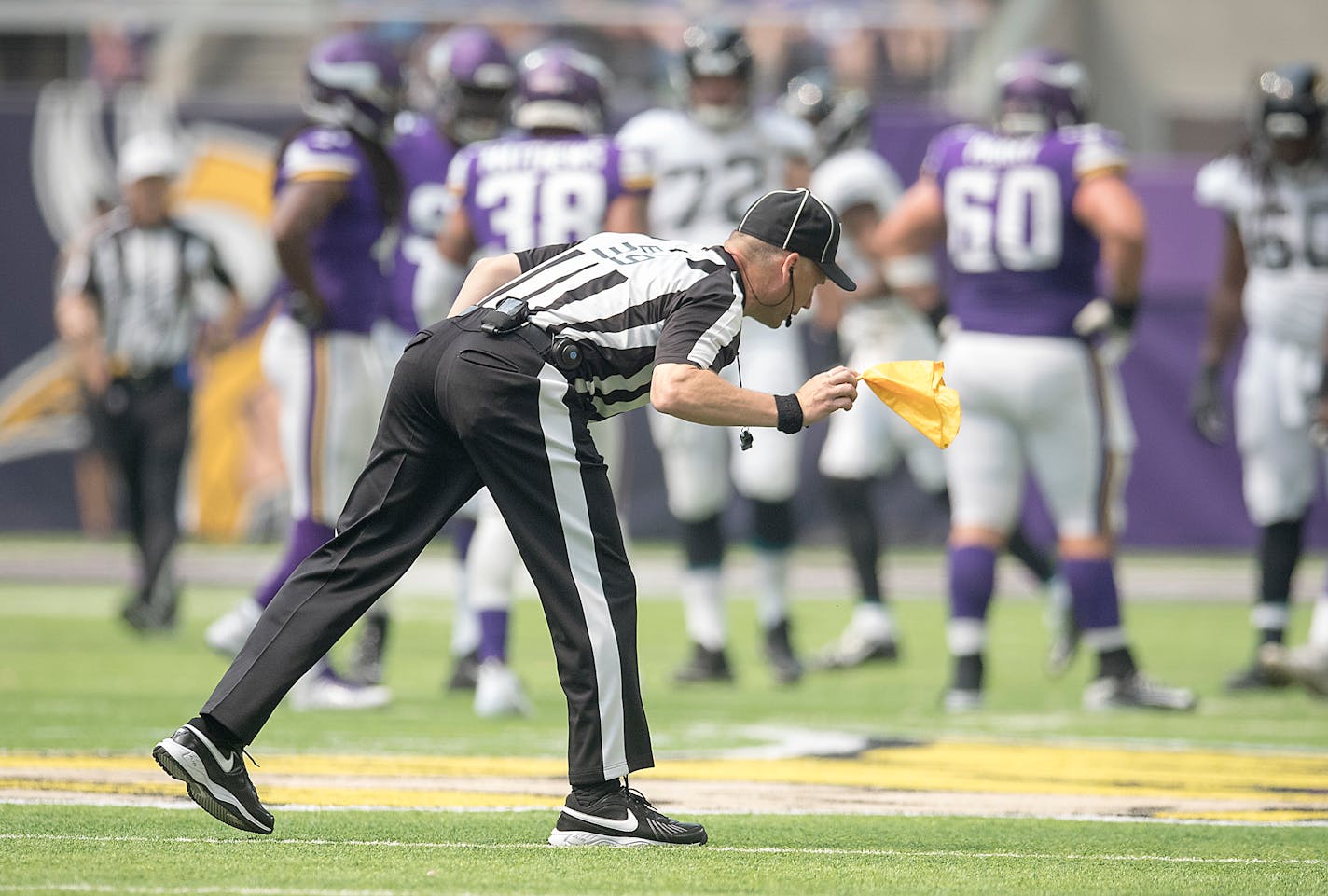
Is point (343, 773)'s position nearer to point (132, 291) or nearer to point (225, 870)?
point (225, 870)

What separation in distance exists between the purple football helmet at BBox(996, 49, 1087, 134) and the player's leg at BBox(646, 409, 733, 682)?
1.82 meters

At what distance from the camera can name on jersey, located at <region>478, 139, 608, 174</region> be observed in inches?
303

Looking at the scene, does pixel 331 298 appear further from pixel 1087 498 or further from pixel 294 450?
pixel 1087 498

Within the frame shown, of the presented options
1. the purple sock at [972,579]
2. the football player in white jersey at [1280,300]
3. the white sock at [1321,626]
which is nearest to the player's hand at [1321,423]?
the football player in white jersey at [1280,300]

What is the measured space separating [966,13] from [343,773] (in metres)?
13.1

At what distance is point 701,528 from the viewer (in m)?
8.49

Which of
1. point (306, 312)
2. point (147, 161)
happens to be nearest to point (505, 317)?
point (306, 312)

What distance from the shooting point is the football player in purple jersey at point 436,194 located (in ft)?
26.5

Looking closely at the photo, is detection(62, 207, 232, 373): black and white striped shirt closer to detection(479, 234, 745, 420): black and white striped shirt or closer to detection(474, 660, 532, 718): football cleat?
detection(474, 660, 532, 718): football cleat

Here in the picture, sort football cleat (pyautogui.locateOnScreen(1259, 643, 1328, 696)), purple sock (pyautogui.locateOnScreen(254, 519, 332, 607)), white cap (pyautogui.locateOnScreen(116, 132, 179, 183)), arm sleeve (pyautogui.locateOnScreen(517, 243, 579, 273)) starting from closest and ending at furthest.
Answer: arm sleeve (pyautogui.locateOnScreen(517, 243, 579, 273)) < purple sock (pyautogui.locateOnScreen(254, 519, 332, 607)) < football cleat (pyautogui.locateOnScreen(1259, 643, 1328, 696)) < white cap (pyautogui.locateOnScreen(116, 132, 179, 183))

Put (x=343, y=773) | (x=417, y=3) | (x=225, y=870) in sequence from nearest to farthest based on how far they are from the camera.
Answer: (x=225, y=870), (x=343, y=773), (x=417, y=3)

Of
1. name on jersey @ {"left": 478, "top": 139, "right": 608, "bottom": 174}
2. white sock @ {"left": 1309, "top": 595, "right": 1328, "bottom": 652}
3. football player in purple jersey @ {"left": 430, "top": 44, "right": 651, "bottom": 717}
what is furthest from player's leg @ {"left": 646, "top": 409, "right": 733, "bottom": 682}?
white sock @ {"left": 1309, "top": 595, "right": 1328, "bottom": 652}

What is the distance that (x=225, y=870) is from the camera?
4070mm

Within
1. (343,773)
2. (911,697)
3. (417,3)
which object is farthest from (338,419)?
(417,3)
